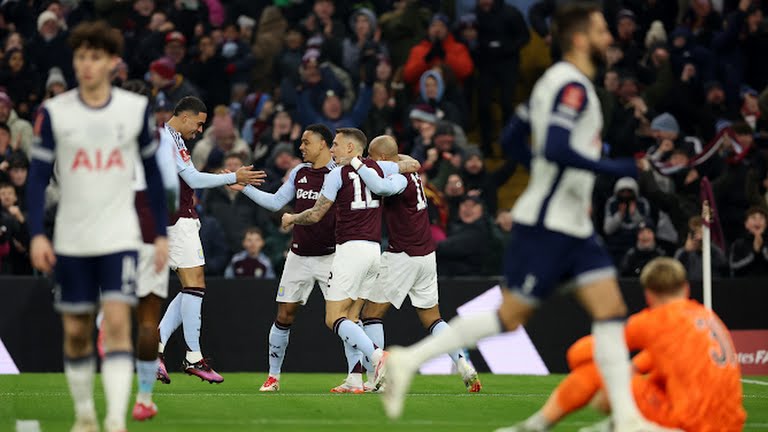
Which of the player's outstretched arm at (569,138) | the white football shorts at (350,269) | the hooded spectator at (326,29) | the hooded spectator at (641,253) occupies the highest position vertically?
the player's outstretched arm at (569,138)

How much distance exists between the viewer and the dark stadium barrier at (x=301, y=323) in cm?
1571

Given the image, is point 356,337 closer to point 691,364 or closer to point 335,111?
point 691,364

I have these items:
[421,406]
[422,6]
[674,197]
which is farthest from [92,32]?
[422,6]

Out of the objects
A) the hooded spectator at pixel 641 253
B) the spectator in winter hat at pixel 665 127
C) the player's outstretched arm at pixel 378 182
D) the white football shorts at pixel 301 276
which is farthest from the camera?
the spectator in winter hat at pixel 665 127

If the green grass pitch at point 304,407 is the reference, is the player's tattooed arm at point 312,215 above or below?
above

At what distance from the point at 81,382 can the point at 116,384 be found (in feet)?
0.80

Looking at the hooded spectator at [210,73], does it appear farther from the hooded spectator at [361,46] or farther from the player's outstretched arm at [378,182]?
the player's outstretched arm at [378,182]

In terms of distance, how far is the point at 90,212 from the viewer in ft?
24.9

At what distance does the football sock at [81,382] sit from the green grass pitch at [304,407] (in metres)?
1.25

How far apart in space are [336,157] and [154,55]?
8830 millimetres

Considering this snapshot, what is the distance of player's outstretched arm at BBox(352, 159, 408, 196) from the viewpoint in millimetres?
11789

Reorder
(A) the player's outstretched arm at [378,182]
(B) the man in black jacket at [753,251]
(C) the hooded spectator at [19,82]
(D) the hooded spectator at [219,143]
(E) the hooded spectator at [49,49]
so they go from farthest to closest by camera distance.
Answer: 1. (E) the hooded spectator at [49,49]
2. (C) the hooded spectator at [19,82]
3. (D) the hooded spectator at [219,143]
4. (B) the man in black jacket at [753,251]
5. (A) the player's outstretched arm at [378,182]

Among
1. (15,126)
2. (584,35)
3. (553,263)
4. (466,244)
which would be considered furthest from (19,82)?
(553,263)

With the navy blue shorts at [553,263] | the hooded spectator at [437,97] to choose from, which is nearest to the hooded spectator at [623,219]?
the hooded spectator at [437,97]
